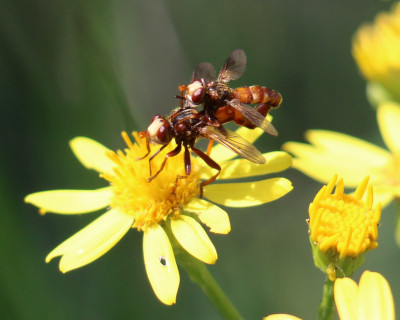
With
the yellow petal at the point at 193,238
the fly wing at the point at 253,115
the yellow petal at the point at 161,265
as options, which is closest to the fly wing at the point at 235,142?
the fly wing at the point at 253,115

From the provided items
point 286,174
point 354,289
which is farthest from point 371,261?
point 354,289

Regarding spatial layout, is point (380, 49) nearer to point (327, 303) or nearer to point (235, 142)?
point (235, 142)

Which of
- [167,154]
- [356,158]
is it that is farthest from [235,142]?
[356,158]

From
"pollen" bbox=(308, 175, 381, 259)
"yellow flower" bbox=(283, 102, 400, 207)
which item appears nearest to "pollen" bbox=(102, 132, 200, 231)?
"pollen" bbox=(308, 175, 381, 259)

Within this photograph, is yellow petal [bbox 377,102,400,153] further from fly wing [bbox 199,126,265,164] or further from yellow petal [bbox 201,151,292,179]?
fly wing [bbox 199,126,265,164]

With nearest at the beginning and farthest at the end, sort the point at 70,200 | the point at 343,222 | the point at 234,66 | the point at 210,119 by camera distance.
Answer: the point at 343,222 → the point at 210,119 → the point at 70,200 → the point at 234,66

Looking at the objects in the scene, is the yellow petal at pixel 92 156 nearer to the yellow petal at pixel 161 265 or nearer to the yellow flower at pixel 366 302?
the yellow petal at pixel 161 265
